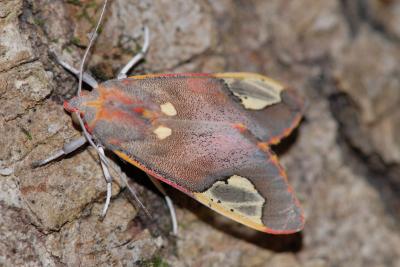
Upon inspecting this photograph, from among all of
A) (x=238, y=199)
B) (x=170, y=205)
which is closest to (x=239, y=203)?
(x=238, y=199)

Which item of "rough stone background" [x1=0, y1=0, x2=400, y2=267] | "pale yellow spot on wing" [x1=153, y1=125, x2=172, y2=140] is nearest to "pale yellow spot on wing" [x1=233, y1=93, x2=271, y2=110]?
"rough stone background" [x1=0, y1=0, x2=400, y2=267]

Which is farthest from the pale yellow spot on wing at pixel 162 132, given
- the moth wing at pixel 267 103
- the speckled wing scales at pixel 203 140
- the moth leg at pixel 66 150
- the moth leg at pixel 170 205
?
the moth wing at pixel 267 103

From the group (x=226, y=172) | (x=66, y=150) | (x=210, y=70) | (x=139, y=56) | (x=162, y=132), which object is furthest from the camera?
(x=210, y=70)

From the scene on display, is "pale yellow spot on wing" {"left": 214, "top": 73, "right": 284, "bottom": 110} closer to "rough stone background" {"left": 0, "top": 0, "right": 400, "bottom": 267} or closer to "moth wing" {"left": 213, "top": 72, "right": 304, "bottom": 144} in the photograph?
"moth wing" {"left": 213, "top": 72, "right": 304, "bottom": 144}

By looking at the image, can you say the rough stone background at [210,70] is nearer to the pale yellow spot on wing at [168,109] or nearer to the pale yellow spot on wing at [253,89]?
the pale yellow spot on wing at [253,89]

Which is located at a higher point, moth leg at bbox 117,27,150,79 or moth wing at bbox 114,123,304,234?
moth leg at bbox 117,27,150,79

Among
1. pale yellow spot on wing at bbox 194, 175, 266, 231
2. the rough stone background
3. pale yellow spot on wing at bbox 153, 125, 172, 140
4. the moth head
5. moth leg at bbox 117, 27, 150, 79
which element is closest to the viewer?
the rough stone background

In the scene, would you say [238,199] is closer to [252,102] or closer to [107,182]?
[252,102]
